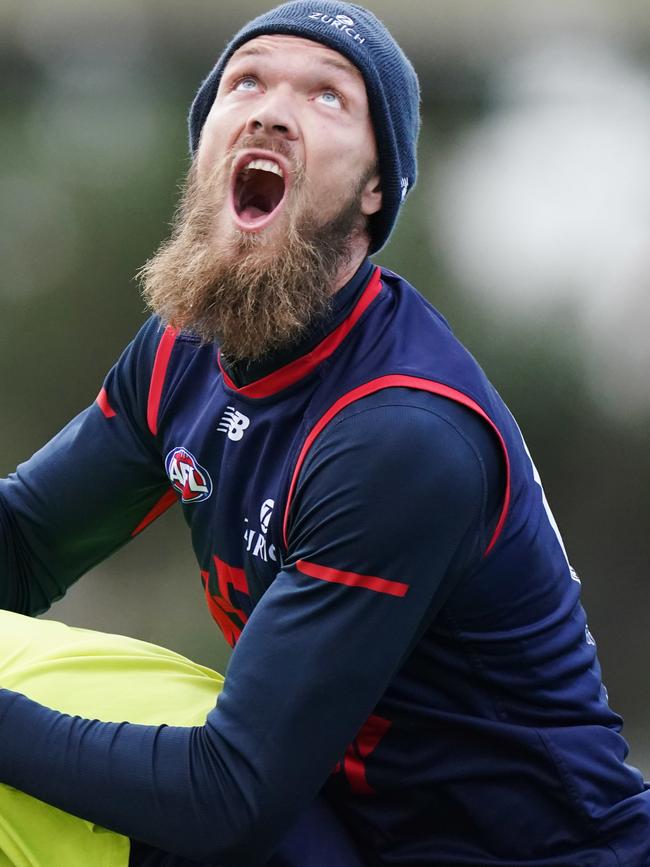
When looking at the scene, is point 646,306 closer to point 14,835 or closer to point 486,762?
point 486,762

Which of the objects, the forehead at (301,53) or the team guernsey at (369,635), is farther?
the forehead at (301,53)

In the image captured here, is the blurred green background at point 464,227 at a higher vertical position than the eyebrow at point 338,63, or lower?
lower

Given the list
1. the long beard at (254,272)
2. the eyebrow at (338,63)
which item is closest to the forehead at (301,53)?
the eyebrow at (338,63)

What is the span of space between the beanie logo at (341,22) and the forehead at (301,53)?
27 millimetres

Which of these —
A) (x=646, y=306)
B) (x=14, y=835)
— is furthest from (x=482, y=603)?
(x=646, y=306)

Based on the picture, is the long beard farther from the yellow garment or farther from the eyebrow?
the yellow garment

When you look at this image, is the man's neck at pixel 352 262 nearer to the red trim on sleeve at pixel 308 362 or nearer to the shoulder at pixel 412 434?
the red trim on sleeve at pixel 308 362

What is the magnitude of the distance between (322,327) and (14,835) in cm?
65

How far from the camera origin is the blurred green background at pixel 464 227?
337 centimetres

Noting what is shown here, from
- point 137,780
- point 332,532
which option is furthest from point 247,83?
point 137,780

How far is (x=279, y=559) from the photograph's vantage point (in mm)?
1426

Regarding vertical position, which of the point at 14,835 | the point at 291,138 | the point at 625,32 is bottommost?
the point at 14,835

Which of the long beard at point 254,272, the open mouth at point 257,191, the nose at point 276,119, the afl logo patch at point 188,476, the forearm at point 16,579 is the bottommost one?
the forearm at point 16,579

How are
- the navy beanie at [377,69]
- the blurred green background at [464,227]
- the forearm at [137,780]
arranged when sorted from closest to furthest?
the forearm at [137,780], the navy beanie at [377,69], the blurred green background at [464,227]
